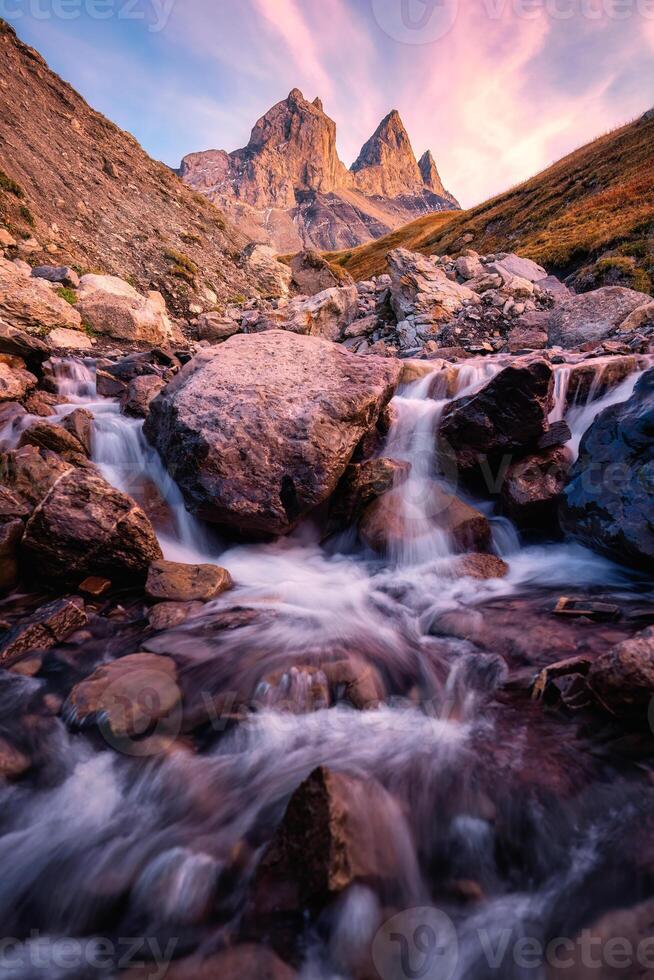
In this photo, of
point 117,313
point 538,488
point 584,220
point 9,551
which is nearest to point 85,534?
point 9,551

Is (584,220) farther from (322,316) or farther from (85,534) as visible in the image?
(85,534)

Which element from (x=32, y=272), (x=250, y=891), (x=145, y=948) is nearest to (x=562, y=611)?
(x=250, y=891)

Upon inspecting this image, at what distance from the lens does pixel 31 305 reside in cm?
1109

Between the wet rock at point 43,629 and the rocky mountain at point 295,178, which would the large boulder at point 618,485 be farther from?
the rocky mountain at point 295,178

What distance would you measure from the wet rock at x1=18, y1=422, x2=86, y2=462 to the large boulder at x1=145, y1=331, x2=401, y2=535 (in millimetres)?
1093

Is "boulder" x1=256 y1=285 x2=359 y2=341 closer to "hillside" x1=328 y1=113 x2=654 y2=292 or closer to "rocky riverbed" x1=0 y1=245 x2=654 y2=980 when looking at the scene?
"rocky riverbed" x1=0 y1=245 x2=654 y2=980

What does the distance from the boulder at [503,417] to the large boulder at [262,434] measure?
123 cm

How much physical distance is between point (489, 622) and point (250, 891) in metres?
2.82

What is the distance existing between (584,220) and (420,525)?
2593 centimetres

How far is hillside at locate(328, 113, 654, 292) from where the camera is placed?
1683 cm

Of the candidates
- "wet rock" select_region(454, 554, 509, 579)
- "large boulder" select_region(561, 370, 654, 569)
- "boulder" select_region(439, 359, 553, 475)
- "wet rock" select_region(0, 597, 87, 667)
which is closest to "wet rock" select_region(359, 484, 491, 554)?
"wet rock" select_region(454, 554, 509, 579)

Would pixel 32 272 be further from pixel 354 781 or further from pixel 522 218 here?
pixel 522 218

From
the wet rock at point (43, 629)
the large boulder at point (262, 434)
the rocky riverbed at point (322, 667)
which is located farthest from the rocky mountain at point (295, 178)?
the wet rock at point (43, 629)

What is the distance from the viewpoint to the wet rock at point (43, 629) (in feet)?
11.8
